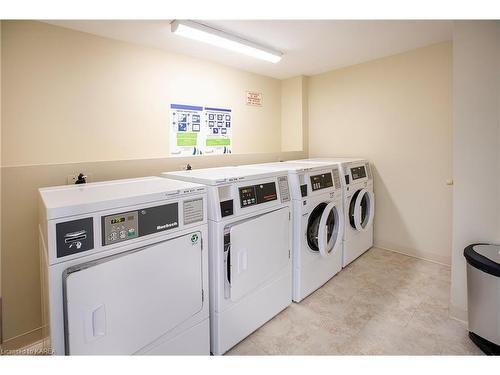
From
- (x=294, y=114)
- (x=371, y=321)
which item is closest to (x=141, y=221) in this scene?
(x=371, y=321)

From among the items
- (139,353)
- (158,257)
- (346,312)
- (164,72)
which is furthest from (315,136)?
(139,353)

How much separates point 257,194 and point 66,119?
1672 mm

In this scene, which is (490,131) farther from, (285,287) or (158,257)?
(158,257)

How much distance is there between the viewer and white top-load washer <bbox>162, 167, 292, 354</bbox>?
180cm

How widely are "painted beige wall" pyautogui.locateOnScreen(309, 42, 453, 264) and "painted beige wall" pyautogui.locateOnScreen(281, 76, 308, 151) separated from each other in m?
0.32

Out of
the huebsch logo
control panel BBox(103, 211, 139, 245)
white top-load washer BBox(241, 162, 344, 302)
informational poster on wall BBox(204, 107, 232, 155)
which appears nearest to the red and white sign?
informational poster on wall BBox(204, 107, 232, 155)

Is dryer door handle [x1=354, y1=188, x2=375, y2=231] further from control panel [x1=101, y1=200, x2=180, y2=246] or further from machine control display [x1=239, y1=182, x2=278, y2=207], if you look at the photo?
control panel [x1=101, y1=200, x2=180, y2=246]

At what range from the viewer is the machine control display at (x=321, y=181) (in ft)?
8.31

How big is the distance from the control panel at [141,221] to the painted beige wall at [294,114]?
2783 mm

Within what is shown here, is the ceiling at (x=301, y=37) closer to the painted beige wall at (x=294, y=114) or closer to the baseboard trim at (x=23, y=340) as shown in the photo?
the painted beige wall at (x=294, y=114)

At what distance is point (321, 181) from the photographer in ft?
8.61

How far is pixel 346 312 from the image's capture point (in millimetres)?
2314

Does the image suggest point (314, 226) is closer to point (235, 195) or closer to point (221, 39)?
point (235, 195)

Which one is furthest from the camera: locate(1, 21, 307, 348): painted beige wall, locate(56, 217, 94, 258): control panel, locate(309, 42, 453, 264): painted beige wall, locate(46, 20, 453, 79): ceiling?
locate(309, 42, 453, 264): painted beige wall
